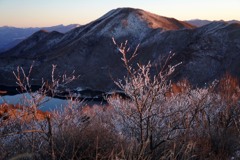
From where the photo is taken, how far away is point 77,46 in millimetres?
82062

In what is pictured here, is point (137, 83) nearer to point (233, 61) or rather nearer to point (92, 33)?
point (233, 61)

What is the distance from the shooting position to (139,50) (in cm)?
7588

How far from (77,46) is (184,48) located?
25002 mm

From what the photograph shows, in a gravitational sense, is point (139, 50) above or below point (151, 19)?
below

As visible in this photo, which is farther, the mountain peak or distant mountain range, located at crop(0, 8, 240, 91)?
the mountain peak

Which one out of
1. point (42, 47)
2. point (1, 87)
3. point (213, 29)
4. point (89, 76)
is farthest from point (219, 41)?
point (42, 47)

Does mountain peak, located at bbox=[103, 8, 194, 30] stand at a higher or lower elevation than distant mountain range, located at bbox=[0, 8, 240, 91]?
higher

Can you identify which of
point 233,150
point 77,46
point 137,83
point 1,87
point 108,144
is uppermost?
point 137,83

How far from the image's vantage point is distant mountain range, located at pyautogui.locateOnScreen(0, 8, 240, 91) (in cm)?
6034

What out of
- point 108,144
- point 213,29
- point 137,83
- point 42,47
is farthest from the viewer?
point 42,47

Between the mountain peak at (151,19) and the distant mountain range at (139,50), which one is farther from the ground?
the mountain peak at (151,19)

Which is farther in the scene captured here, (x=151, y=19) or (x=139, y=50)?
(x=151, y=19)

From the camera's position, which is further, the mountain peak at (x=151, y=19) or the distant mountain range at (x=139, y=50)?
the mountain peak at (x=151, y=19)

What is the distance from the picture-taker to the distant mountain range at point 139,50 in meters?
60.3
